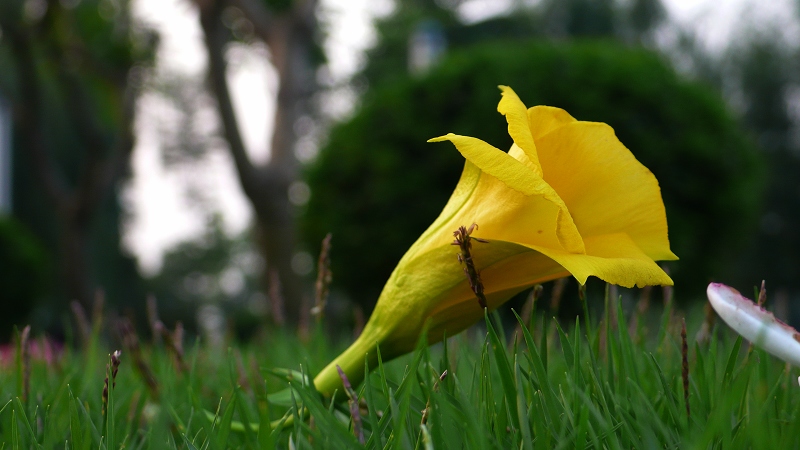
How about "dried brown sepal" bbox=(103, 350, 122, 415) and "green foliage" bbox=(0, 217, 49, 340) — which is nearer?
"dried brown sepal" bbox=(103, 350, 122, 415)

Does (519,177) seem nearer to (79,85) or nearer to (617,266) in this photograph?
(617,266)

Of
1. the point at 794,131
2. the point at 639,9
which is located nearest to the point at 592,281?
the point at 794,131

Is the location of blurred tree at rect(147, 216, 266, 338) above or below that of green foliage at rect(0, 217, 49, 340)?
below

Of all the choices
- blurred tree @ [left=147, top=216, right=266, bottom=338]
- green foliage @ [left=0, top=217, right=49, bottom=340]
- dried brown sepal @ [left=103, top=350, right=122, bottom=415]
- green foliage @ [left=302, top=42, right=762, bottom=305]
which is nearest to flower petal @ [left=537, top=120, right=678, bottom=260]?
dried brown sepal @ [left=103, top=350, right=122, bottom=415]

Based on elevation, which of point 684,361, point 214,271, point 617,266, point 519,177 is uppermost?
point 519,177

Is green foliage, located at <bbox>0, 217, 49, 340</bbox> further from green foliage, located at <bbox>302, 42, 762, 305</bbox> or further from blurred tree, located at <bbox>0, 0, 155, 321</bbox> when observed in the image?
green foliage, located at <bbox>302, 42, 762, 305</bbox>

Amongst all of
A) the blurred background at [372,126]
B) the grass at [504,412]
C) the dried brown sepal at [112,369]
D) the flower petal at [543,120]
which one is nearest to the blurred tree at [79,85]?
the blurred background at [372,126]

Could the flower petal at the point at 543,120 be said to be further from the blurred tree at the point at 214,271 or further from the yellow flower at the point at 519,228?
the blurred tree at the point at 214,271

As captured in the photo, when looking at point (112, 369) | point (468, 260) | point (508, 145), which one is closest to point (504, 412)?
point (468, 260)
